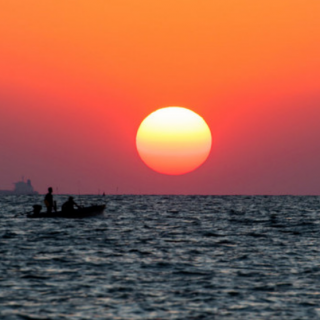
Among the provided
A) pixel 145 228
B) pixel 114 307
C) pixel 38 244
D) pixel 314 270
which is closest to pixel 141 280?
pixel 114 307

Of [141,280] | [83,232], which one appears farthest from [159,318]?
[83,232]

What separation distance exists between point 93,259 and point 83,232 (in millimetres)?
17400

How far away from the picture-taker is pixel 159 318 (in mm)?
20953

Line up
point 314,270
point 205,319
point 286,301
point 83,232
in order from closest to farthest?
point 205,319, point 286,301, point 314,270, point 83,232

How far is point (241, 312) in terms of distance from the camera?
861 inches

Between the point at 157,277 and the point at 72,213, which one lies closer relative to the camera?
the point at 157,277

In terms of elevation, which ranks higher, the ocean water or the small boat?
the small boat

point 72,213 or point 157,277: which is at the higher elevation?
point 72,213

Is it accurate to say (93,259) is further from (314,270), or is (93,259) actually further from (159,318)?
(159,318)

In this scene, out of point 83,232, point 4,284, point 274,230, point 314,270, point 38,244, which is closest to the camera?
point 4,284

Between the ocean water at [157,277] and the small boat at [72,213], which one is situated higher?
the small boat at [72,213]

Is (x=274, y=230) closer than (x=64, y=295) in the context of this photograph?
No

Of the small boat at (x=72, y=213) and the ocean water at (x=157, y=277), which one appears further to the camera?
the small boat at (x=72, y=213)

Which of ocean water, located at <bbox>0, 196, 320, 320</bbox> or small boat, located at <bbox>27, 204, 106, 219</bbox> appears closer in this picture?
ocean water, located at <bbox>0, 196, 320, 320</bbox>
